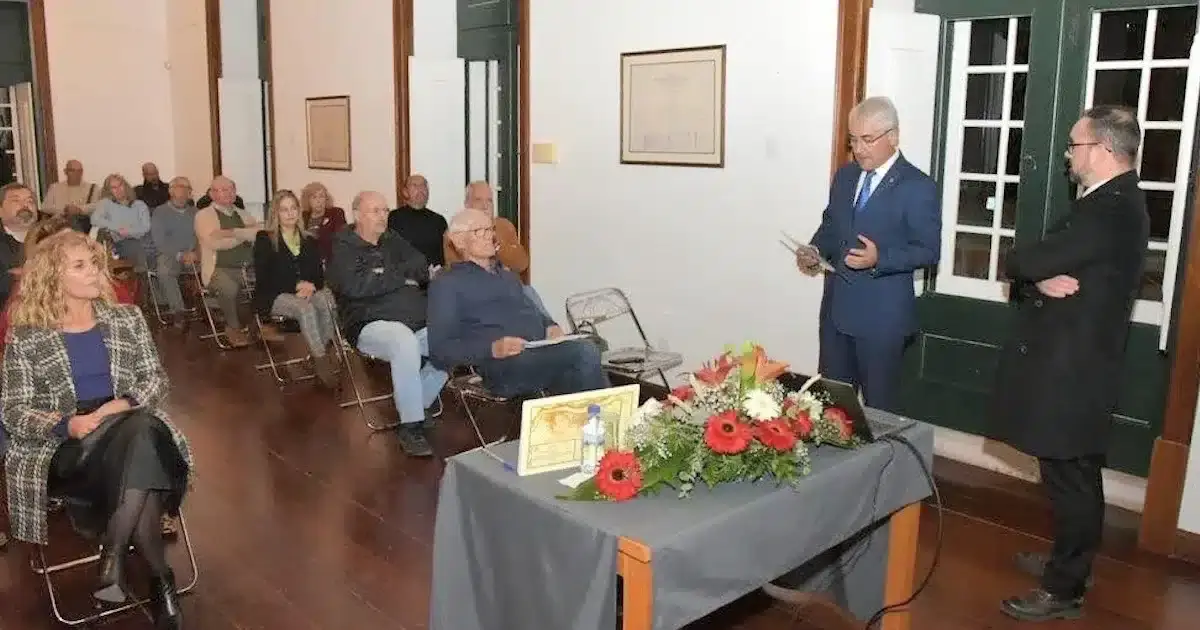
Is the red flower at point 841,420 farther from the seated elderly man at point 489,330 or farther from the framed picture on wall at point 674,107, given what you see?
the framed picture on wall at point 674,107

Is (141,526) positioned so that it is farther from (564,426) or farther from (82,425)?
(564,426)

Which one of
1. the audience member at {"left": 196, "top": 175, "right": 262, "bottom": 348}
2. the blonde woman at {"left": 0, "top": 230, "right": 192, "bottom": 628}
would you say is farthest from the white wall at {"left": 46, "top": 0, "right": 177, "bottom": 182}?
the blonde woman at {"left": 0, "top": 230, "right": 192, "bottom": 628}

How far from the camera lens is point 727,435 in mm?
2385

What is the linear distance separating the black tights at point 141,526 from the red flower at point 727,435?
6.25 ft

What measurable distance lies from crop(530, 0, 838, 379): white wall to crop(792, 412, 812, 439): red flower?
2.78m

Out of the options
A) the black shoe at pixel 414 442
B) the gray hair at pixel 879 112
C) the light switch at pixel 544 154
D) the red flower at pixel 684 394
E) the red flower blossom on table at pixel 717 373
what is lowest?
the black shoe at pixel 414 442

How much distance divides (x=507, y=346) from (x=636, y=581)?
2329 millimetres

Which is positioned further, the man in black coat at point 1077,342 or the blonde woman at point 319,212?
the blonde woman at point 319,212

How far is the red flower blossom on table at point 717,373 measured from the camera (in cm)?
261

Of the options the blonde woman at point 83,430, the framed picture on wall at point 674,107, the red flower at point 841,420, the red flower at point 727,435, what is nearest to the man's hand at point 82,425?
the blonde woman at point 83,430

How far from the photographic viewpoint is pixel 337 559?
3.89 metres

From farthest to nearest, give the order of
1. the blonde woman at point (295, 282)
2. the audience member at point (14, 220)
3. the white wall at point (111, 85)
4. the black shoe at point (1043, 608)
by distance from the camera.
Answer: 1. the white wall at point (111, 85)
2. the blonde woman at point (295, 282)
3. the audience member at point (14, 220)
4. the black shoe at point (1043, 608)

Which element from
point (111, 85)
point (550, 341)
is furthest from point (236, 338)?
point (111, 85)

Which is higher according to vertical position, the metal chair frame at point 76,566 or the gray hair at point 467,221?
the gray hair at point 467,221
